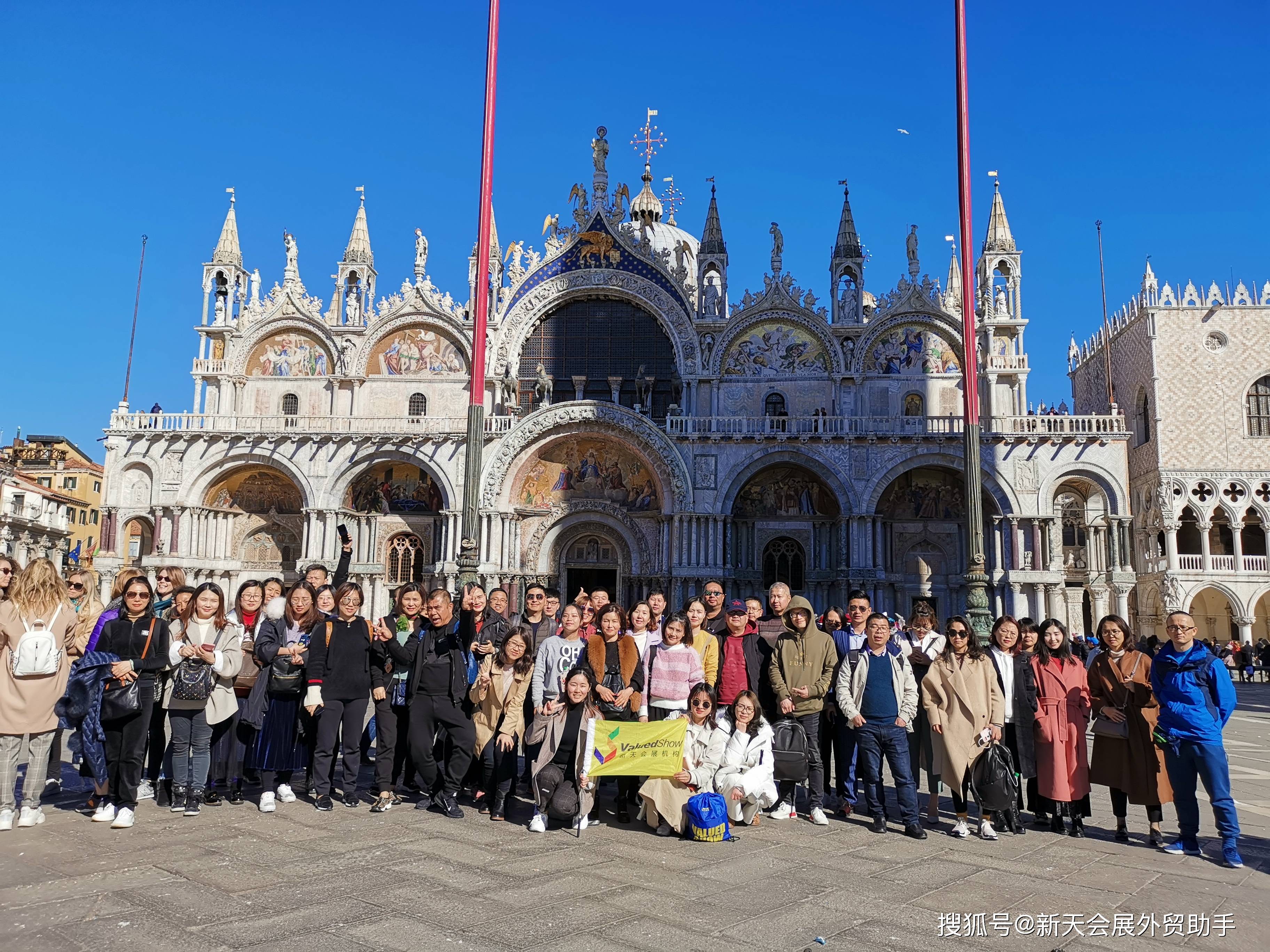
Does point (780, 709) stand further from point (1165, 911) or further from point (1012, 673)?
point (1165, 911)

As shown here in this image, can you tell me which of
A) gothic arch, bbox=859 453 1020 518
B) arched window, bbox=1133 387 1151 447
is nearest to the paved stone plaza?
gothic arch, bbox=859 453 1020 518

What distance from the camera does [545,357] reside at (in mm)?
32188

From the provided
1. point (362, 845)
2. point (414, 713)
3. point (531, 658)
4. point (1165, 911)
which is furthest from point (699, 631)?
point (1165, 911)

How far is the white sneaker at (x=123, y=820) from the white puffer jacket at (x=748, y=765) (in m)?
4.90

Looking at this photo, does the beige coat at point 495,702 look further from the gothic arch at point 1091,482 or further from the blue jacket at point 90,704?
the gothic arch at point 1091,482

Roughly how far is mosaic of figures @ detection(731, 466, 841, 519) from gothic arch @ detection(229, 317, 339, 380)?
1484 centimetres

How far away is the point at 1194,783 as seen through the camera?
304 inches

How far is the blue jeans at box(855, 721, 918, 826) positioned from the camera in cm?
819

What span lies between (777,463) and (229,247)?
68.7ft

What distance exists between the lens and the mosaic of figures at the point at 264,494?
1229 inches

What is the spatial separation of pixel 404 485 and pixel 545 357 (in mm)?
6519

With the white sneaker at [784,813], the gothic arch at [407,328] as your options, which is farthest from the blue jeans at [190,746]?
the gothic arch at [407,328]

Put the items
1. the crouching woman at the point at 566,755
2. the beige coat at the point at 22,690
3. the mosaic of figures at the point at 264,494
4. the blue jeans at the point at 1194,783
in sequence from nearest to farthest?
the blue jeans at the point at 1194,783 < the beige coat at the point at 22,690 < the crouching woman at the point at 566,755 < the mosaic of figures at the point at 264,494

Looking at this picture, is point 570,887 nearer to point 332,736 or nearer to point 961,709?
point 332,736
